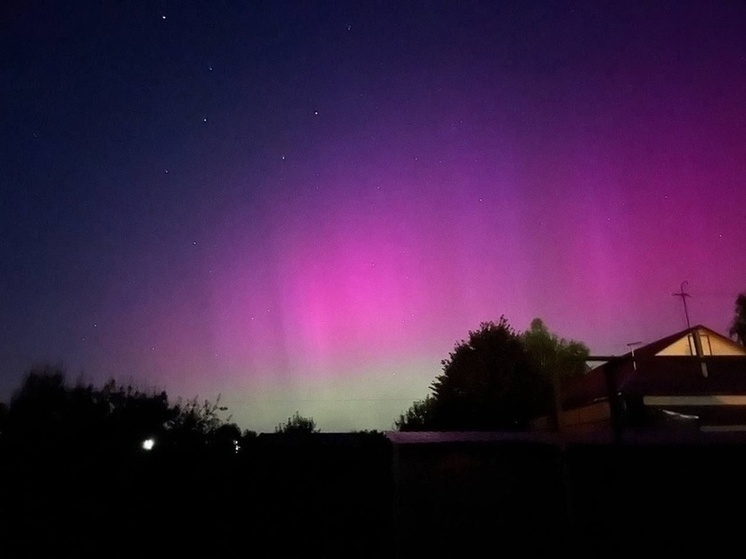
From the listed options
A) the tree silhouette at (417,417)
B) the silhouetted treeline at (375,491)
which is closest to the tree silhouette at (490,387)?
the tree silhouette at (417,417)

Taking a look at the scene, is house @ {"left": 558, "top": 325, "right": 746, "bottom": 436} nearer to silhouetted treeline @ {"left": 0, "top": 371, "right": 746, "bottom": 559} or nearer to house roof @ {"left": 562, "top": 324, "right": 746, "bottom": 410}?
house roof @ {"left": 562, "top": 324, "right": 746, "bottom": 410}

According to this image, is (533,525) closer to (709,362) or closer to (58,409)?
(58,409)

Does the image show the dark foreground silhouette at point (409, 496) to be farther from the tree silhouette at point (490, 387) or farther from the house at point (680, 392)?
the tree silhouette at point (490, 387)

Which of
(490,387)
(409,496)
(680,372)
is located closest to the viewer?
(409,496)

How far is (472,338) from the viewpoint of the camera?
35219 millimetres

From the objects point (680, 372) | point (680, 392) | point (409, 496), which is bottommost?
point (409, 496)

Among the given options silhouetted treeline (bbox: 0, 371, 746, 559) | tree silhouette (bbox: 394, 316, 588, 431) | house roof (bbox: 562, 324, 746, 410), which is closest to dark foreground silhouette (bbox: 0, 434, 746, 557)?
silhouetted treeline (bbox: 0, 371, 746, 559)

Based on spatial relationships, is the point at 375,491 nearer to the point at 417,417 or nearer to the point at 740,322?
the point at 417,417

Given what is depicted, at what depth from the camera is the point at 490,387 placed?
32781 millimetres

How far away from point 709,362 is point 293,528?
18914 millimetres

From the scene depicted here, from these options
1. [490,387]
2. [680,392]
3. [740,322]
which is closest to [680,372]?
[680,392]

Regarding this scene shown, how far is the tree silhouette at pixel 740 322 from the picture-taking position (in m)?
46.2

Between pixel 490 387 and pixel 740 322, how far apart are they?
24772 mm

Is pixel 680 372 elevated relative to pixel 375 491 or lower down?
elevated
